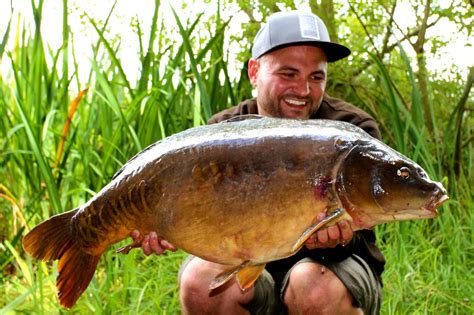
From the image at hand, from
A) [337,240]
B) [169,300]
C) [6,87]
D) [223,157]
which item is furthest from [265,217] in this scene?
[6,87]

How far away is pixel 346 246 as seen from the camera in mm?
2279

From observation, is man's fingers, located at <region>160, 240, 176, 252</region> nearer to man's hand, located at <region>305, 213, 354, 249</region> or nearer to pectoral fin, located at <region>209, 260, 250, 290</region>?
pectoral fin, located at <region>209, 260, 250, 290</region>

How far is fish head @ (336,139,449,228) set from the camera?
165 centimetres


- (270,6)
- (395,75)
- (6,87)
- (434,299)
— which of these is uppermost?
(270,6)

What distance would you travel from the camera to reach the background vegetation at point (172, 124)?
2.95 meters

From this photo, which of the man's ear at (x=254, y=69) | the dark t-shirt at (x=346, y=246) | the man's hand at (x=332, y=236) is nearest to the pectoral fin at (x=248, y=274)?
the man's hand at (x=332, y=236)

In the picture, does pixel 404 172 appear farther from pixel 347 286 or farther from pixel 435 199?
pixel 347 286

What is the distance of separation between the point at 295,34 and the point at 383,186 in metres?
0.94

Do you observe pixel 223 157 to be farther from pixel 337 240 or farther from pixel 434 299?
pixel 434 299

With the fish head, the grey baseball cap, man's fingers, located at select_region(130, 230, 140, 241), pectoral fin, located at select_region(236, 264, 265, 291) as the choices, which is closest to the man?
the grey baseball cap

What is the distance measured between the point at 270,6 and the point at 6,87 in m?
1.56

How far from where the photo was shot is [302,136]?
1.75 meters

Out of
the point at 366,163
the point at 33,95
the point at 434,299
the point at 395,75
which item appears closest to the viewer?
the point at 366,163

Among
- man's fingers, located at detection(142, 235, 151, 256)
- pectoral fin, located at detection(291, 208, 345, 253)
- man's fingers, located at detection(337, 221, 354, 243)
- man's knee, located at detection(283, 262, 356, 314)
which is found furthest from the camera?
man's knee, located at detection(283, 262, 356, 314)
